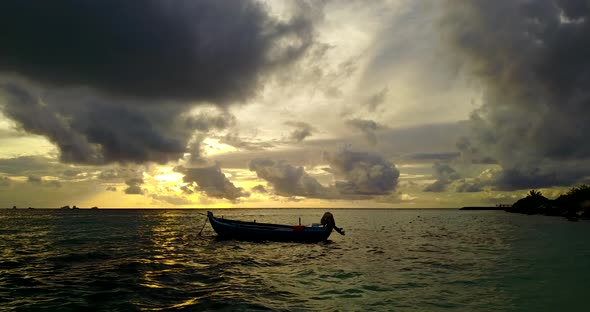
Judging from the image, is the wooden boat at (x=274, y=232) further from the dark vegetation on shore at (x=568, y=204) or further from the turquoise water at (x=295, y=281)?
the dark vegetation on shore at (x=568, y=204)

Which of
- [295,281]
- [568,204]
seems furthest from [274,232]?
[568,204]

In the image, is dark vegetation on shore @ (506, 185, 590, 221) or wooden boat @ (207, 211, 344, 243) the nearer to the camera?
wooden boat @ (207, 211, 344, 243)

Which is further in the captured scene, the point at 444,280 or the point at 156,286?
the point at 444,280

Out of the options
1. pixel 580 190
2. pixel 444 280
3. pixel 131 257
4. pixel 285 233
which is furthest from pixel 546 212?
pixel 131 257

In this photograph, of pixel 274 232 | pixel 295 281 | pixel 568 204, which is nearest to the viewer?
pixel 295 281

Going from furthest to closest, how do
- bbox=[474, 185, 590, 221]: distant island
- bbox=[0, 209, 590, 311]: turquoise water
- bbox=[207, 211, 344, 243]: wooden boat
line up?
bbox=[474, 185, 590, 221]: distant island → bbox=[207, 211, 344, 243]: wooden boat → bbox=[0, 209, 590, 311]: turquoise water

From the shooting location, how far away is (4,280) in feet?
63.5

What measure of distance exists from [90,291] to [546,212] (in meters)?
136

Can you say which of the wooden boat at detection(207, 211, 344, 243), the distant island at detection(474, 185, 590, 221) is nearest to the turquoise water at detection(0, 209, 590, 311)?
the wooden boat at detection(207, 211, 344, 243)

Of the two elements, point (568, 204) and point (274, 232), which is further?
point (568, 204)

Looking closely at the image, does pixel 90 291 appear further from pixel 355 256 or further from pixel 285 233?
pixel 285 233

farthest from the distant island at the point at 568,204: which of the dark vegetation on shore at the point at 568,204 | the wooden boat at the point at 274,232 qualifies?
the wooden boat at the point at 274,232

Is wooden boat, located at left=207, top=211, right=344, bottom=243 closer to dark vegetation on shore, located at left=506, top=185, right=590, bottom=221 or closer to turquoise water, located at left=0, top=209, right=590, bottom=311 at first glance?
turquoise water, located at left=0, top=209, right=590, bottom=311

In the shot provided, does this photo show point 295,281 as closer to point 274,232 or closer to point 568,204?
point 274,232
